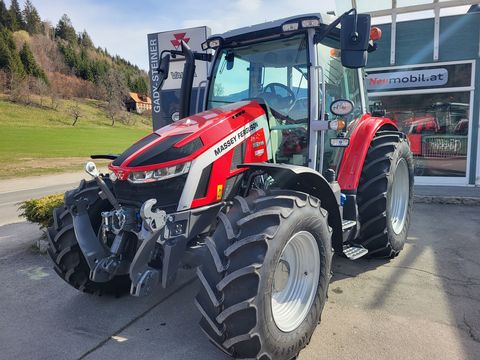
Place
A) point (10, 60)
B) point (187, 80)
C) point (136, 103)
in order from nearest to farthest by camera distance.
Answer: point (187, 80), point (10, 60), point (136, 103)

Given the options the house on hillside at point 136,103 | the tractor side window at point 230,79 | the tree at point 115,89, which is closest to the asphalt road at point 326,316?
the tractor side window at point 230,79

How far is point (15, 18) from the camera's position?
9638 centimetres

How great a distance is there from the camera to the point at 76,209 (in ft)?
10.2

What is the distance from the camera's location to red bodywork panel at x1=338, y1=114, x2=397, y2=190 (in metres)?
3.85

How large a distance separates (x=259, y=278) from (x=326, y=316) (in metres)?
1.18

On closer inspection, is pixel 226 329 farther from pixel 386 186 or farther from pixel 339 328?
pixel 386 186

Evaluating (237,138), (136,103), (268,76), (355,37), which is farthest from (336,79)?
(136,103)

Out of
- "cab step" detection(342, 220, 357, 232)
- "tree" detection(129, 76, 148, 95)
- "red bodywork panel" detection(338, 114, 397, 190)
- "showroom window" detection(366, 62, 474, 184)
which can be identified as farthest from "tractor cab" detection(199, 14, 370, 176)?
"tree" detection(129, 76, 148, 95)

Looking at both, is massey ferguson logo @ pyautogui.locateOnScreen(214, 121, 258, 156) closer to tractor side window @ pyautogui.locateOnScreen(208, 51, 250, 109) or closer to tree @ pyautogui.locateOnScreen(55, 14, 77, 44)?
tractor side window @ pyautogui.locateOnScreen(208, 51, 250, 109)

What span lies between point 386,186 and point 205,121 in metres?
1.99

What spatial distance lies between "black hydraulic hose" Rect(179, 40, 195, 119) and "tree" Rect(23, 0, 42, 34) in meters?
114

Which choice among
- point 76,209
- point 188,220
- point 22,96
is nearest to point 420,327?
point 188,220

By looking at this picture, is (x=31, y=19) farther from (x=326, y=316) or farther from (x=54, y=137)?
(x=326, y=316)

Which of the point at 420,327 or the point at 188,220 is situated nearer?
the point at 188,220
